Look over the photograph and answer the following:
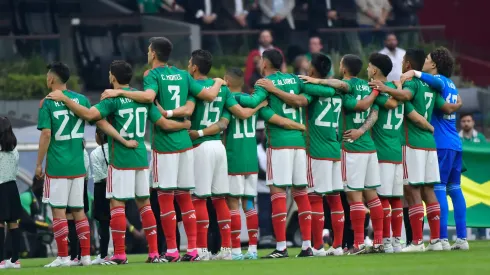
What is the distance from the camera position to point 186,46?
26.7 m

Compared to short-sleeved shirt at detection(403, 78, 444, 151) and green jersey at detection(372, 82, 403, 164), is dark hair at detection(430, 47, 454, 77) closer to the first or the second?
short-sleeved shirt at detection(403, 78, 444, 151)

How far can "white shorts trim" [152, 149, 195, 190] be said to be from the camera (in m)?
16.6

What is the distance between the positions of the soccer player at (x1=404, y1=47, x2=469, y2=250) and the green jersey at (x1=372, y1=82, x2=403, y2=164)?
2.12 ft

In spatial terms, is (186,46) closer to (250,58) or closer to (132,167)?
(250,58)

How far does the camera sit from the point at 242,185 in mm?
17281

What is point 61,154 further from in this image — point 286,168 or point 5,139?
point 286,168

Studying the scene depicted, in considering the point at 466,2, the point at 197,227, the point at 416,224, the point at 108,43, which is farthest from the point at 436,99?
the point at 466,2

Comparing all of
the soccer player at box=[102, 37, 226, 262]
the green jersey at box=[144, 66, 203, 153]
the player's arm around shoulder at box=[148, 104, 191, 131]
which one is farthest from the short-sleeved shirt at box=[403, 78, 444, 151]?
the player's arm around shoulder at box=[148, 104, 191, 131]

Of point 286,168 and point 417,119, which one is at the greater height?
point 417,119

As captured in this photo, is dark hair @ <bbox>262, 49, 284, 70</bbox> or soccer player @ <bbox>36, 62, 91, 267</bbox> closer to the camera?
soccer player @ <bbox>36, 62, 91, 267</bbox>

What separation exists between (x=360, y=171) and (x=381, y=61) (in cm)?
133

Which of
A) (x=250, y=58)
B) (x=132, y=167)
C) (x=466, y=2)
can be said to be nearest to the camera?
(x=132, y=167)

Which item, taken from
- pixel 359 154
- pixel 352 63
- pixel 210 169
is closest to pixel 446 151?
pixel 359 154

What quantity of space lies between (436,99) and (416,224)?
4.98 feet
